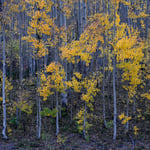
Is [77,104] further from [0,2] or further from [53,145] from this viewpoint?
[0,2]

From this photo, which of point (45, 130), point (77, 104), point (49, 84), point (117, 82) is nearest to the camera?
point (49, 84)

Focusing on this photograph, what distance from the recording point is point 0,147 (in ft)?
26.7

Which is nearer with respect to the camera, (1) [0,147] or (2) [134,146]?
(1) [0,147]

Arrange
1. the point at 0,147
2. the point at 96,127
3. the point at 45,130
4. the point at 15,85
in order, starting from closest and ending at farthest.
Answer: the point at 0,147, the point at 45,130, the point at 96,127, the point at 15,85

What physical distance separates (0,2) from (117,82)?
12.1m

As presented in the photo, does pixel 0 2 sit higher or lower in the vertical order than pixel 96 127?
higher

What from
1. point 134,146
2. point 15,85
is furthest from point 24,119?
Answer: point 134,146

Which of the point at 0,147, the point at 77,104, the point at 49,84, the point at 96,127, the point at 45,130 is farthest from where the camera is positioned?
the point at 77,104

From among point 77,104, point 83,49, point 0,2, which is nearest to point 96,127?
point 77,104

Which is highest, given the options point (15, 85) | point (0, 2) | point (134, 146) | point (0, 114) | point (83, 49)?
point (0, 2)

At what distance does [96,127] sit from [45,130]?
3.46 m

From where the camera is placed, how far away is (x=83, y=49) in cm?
978

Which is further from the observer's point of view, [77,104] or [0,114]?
[77,104]

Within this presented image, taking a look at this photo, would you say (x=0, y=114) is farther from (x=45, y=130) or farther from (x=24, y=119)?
(x=45, y=130)
